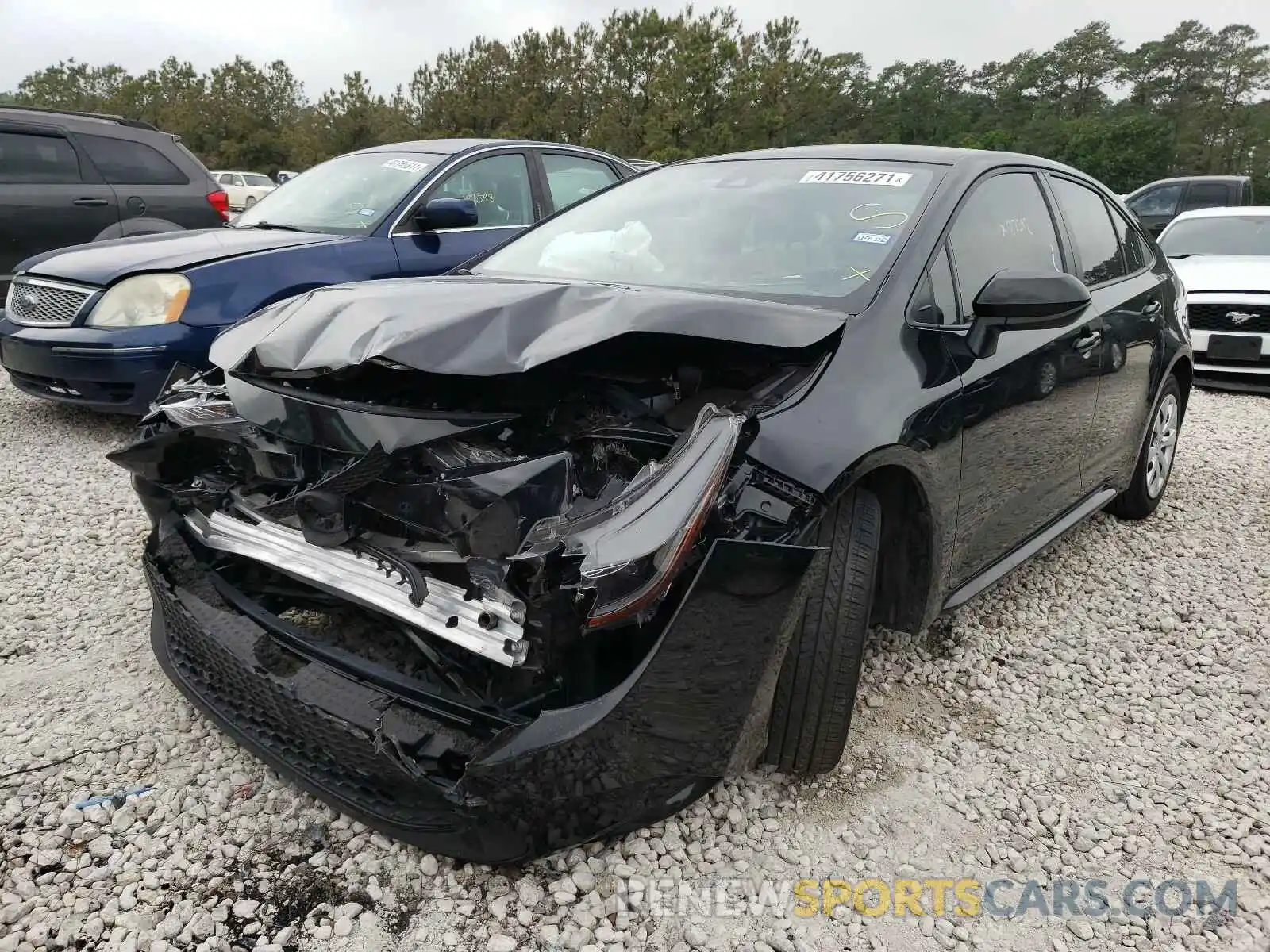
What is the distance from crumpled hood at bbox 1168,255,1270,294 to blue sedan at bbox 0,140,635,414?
551 cm

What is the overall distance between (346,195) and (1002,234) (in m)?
3.80

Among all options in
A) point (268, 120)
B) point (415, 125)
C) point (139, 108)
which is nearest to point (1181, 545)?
point (415, 125)

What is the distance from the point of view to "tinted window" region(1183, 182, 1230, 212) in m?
13.4

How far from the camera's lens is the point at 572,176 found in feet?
18.9

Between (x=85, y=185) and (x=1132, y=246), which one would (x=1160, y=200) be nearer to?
(x=1132, y=246)

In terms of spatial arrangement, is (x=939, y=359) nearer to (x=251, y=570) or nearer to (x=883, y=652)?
(x=883, y=652)

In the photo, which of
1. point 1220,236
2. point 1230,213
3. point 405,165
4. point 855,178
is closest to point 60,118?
point 405,165

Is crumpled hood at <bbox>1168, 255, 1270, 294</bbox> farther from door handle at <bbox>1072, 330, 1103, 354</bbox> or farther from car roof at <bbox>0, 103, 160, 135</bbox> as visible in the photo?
car roof at <bbox>0, 103, 160, 135</bbox>

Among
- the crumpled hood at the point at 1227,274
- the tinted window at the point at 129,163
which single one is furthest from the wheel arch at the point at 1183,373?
the tinted window at the point at 129,163

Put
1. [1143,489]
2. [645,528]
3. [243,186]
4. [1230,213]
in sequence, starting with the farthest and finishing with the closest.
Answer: [243,186] < [1230,213] < [1143,489] < [645,528]

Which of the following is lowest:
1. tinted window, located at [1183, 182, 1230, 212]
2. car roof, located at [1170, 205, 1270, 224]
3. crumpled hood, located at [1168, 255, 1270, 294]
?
crumpled hood, located at [1168, 255, 1270, 294]

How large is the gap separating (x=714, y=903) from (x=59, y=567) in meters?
2.83

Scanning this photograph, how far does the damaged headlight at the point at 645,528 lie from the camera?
5.07 feet

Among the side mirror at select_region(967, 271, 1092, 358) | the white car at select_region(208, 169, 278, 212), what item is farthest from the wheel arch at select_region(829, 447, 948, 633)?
the white car at select_region(208, 169, 278, 212)
